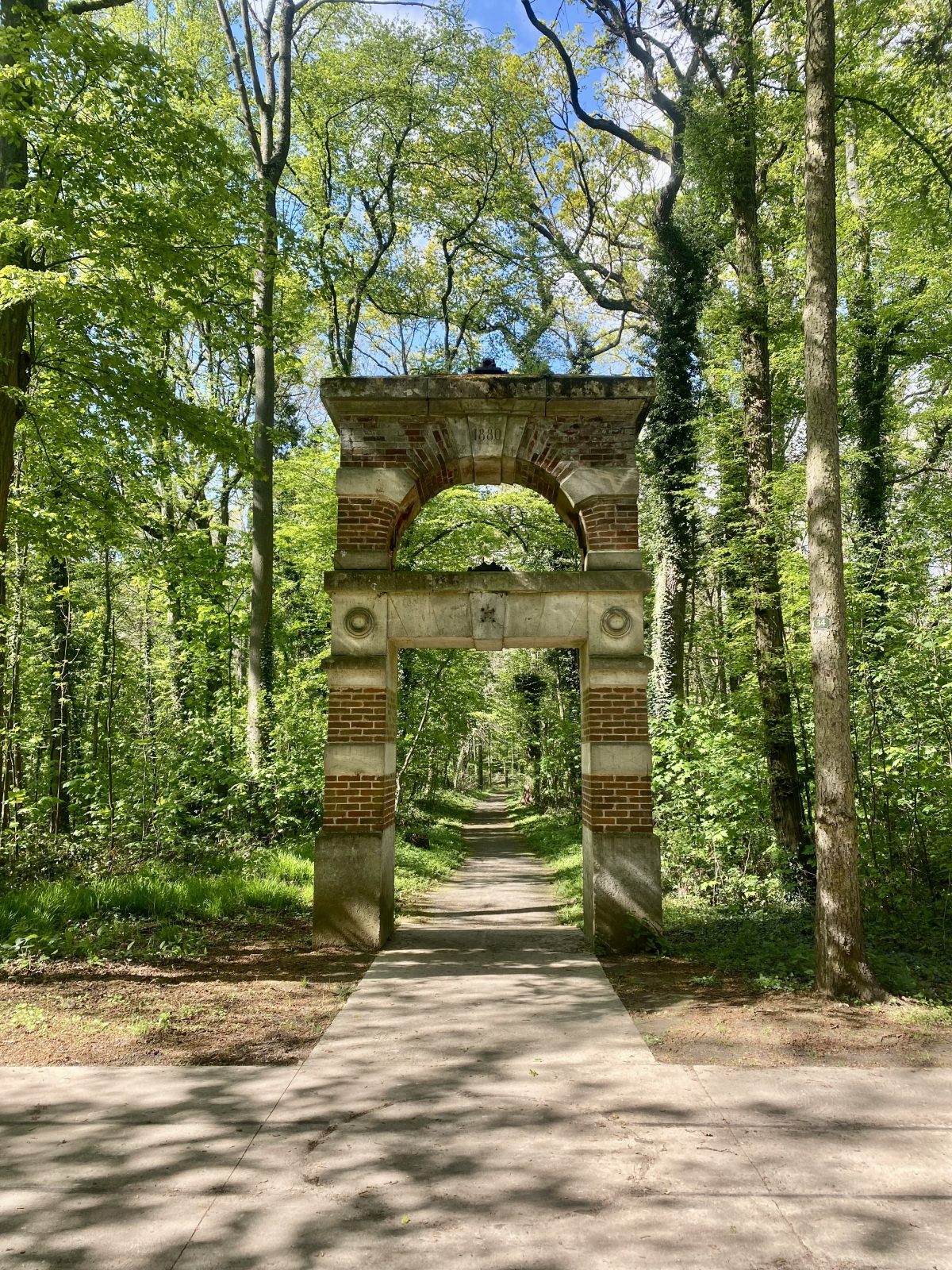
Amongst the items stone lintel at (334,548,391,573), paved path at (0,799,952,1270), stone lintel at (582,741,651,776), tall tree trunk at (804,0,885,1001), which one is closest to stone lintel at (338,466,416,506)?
stone lintel at (334,548,391,573)

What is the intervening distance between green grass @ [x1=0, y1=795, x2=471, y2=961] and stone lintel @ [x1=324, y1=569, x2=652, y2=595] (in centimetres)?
393

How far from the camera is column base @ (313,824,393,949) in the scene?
7.66m

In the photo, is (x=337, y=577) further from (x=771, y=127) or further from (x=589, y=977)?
(x=771, y=127)

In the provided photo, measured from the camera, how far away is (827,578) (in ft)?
20.0

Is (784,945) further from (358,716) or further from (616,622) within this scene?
(358,716)

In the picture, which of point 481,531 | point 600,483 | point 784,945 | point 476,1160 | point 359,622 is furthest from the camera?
point 481,531

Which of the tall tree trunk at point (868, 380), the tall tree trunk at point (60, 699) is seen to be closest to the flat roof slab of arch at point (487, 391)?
the tall tree trunk at point (60, 699)

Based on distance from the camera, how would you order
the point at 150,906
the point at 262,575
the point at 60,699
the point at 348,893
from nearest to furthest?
the point at 348,893 → the point at 150,906 → the point at 60,699 → the point at 262,575

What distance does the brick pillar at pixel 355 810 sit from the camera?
7.67m

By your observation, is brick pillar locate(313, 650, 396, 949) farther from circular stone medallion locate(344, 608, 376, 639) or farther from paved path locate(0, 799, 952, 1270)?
paved path locate(0, 799, 952, 1270)

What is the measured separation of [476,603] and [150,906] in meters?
4.88

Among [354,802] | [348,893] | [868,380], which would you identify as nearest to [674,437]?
[868,380]

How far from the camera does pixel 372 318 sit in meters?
21.5

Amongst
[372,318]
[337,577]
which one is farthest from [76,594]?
[372,318]
